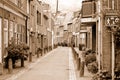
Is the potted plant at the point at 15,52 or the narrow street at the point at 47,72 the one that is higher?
the potted plant at the point at 15,52

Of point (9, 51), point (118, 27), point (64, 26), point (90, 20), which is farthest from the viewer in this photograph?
point (64, 26)

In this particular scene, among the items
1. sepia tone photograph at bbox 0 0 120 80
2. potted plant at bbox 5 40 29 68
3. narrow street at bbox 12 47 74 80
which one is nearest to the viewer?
sepia tone photograph at bbox 0 0 120 80

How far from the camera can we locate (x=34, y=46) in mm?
47219

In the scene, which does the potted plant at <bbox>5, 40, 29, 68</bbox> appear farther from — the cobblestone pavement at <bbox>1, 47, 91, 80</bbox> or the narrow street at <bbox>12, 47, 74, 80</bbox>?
the narrow street at <bbox>12, 47, 74, 80</bbox>

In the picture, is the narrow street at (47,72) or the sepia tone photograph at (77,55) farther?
the narrow street at (47,72)

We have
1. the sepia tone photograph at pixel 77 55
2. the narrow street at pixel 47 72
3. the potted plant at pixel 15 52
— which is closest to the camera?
the sepia tone photograph at pixel 77 55

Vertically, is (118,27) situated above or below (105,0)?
below

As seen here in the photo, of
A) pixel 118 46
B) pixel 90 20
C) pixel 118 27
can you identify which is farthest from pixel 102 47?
pixel 90 20

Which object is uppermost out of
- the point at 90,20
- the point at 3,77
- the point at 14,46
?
the point at 90,20

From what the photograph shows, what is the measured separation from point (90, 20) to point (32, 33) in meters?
17.9

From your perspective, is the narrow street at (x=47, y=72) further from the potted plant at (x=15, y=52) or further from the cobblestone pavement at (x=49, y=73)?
the potted plant at (x=15, y=52)

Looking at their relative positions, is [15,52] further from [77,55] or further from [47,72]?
[77,55]

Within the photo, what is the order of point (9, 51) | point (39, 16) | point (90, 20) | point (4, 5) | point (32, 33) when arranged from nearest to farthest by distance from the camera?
point (9, 51)
point (4, 5)
point (90, 20)
point (32, 33)
point (39, 16)

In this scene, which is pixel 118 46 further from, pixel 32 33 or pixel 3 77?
pixel 32 33
